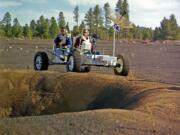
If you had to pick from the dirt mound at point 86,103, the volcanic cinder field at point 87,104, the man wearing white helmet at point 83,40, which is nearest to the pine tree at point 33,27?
the volcanic cinder field at point 87,104

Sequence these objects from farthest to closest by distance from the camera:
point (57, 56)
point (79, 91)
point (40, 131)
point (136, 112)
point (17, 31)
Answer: point (17, 31), point (57, 56), point (79, 91), point (136, 112), point (40, 131)

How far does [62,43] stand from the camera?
26.8 m

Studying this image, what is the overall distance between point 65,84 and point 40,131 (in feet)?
36.0

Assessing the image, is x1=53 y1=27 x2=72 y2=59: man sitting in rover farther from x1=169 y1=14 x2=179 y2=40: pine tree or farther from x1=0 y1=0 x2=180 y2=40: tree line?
x1=169 y1=14 x2=179 y2=40: pine tree

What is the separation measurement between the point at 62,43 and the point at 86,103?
5.74 metres

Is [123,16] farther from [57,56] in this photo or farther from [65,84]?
[65,84]

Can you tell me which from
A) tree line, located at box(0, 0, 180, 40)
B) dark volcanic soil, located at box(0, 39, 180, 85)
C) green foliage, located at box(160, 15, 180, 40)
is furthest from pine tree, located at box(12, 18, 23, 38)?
dark volcanic soil, located at box(0, 39, 180, 85)

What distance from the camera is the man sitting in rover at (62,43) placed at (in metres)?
26.4

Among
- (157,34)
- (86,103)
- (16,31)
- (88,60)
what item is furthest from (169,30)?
(86,103)

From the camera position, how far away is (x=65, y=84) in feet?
75.5

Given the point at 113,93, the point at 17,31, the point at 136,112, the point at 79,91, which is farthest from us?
the point at 17,31

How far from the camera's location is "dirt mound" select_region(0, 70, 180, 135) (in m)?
12.3

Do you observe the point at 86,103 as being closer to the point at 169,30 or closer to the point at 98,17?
the point at 98,17

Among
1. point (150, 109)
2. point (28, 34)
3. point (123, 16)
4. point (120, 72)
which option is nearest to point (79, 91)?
point (120, 72)
